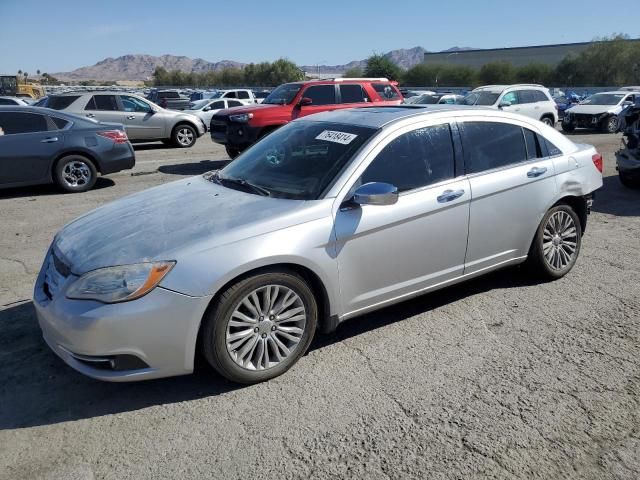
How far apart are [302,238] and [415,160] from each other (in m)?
1.20

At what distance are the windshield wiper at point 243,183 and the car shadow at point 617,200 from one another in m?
6.02

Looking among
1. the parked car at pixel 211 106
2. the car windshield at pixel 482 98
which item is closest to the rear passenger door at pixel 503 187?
the car windshield at pixel 482 98

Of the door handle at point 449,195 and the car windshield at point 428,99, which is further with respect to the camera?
the car windshield at point 428,99

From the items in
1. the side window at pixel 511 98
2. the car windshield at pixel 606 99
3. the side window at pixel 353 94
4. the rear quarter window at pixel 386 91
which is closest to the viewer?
the side window at pixel 353 94

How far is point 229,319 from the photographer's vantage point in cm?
321

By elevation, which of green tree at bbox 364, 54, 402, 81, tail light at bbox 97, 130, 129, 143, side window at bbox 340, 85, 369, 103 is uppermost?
green tree at bbox 364, 54, 402, 81

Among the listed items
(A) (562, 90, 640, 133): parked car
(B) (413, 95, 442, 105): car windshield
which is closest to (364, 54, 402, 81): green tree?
(B) (413, 95, 442, 105): car windshield

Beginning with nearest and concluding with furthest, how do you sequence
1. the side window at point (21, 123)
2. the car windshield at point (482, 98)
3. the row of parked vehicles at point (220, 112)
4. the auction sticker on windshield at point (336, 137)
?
the auction sticker on windshield at point (336, 137)
the side window at point (21, 123)
the row of parked vehicles at point (220, 112)
the car windshield at point (482, 98)

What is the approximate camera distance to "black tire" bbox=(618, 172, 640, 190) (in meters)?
9.48

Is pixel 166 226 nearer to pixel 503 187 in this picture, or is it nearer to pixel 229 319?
pixel 229 319

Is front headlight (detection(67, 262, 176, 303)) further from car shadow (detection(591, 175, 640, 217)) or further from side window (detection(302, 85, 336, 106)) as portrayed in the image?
side window (detection(302, 85, 336, 106))

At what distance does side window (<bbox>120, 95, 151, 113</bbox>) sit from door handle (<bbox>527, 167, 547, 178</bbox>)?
1278 centimetres

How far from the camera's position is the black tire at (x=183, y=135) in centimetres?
1579

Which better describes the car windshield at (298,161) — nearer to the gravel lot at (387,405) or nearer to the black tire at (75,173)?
the gravel lot at (387,405)
